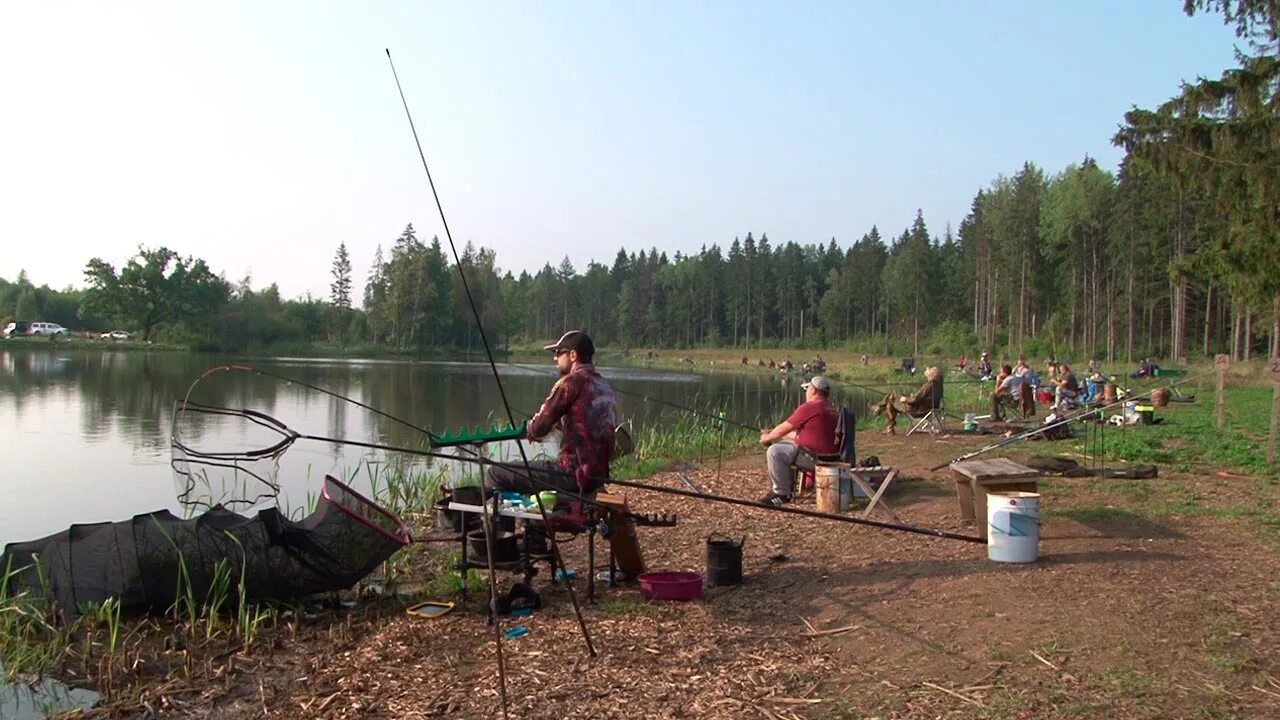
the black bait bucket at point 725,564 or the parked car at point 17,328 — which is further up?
the parked car at point 17,328

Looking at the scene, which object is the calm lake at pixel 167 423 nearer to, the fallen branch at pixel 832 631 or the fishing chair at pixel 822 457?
the fishing chair at pixel 822 457

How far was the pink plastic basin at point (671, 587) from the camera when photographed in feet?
18.3

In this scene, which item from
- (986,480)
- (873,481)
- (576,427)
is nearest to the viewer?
(576,427)

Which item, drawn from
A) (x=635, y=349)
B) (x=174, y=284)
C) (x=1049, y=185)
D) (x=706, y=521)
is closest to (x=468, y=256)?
(x=635, y=349)

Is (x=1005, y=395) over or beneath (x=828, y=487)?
over

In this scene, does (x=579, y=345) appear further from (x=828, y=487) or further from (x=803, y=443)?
(x=803, y=443)

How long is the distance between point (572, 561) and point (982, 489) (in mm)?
2821

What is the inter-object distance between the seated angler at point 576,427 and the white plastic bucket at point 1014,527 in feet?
7.50

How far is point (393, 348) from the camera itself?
66.1 meters

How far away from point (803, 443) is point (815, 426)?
184mm

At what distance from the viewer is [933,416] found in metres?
15.2

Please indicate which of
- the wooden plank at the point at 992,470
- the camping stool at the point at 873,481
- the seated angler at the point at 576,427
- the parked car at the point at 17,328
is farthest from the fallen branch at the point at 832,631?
the parked car at the point at 17,328

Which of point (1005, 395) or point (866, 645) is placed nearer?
point (866, 645)

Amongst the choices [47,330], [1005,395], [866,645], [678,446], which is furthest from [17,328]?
[866,645]
